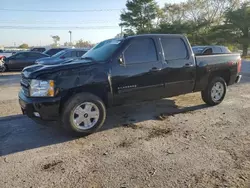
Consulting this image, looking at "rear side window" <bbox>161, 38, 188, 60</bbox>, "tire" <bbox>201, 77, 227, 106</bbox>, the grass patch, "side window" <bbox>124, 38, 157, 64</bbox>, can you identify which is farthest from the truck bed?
the grass patch

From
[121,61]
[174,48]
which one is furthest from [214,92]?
[121,61]

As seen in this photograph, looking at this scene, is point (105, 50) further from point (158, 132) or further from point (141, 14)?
point (141, 14)

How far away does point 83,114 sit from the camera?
4.50m

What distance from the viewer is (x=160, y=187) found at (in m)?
2.87

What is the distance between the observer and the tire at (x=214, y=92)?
248 inches

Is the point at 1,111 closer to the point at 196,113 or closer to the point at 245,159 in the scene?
the point at 196,113

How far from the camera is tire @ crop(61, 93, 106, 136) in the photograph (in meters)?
4.30

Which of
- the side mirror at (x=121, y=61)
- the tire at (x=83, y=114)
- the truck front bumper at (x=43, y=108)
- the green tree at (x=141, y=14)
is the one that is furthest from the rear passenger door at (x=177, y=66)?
the green tree at (x=141, y=14)

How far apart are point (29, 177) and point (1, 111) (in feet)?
12.2

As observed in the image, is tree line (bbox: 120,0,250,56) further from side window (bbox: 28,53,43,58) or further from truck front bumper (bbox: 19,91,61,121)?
truck front bumper (bbox: 19,91,61,121)

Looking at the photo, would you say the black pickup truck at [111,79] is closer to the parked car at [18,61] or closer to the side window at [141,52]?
the side window at [141,52]

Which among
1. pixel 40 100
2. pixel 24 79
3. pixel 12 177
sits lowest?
pixel 12 177

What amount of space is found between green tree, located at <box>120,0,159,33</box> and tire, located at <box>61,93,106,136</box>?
41.4 metres

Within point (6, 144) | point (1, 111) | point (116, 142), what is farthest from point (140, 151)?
point (1, 111)
